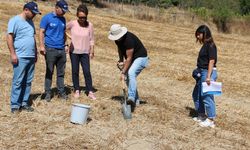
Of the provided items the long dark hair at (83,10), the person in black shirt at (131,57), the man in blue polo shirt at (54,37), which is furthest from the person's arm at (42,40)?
the person in black shirt at (131,57)

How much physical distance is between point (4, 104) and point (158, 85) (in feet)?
14.0

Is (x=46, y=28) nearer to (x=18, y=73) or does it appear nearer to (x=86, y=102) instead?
(x=18, y=73)

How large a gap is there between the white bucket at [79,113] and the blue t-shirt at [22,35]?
1109 millimetres

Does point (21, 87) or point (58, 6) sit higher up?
point (58, 6)

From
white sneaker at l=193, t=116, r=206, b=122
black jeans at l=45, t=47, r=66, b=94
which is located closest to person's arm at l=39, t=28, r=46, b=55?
black jeans at l=45, t=47, r=66, b=94

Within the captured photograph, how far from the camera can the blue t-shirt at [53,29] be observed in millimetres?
7332

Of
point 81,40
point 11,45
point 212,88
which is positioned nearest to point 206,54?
point 212,88

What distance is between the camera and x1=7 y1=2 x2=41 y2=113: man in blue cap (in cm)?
647

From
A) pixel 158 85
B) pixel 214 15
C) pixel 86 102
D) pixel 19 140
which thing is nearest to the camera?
pixel 19 140

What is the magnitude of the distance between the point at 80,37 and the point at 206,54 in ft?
7.52

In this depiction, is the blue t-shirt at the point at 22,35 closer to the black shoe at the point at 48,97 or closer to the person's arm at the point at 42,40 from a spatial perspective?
the person's arm at the point at 42,40

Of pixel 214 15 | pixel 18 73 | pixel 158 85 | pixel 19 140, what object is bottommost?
pixel 214 15

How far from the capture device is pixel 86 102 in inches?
313

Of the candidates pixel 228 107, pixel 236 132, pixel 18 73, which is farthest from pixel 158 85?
pixel 18 73
